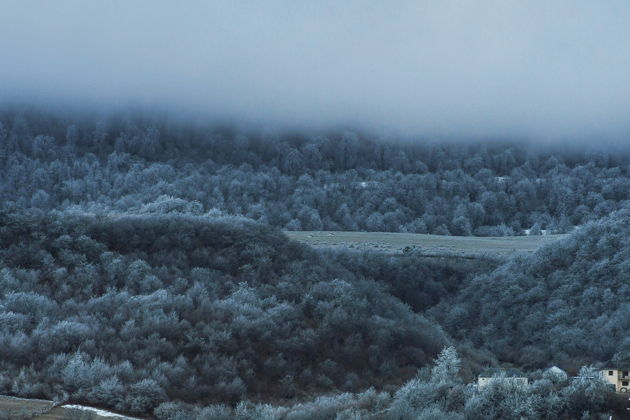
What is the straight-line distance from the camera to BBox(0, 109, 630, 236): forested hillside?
49.4m

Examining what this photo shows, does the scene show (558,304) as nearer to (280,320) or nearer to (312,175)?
(280,320)

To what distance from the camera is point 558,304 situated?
89.0 feet

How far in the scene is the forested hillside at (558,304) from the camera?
937 inches

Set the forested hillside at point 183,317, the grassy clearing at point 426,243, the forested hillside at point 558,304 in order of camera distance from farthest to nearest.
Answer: the grassy clearing at point 426,243, the forested hillside at point 558,304, the forested hillside at point 183,317

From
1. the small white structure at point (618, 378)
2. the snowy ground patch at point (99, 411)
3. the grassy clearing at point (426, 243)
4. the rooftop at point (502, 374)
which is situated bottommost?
the grassy clearing at point (426, 243)

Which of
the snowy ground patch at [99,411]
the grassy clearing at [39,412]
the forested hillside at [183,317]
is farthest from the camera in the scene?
the forested hillside at [183,317]

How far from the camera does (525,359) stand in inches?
930

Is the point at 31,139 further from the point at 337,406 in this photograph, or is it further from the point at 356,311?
the point at 337,406

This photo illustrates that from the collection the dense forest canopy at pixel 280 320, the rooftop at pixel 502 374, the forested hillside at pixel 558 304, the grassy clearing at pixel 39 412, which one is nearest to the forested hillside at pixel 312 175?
the dense forest canopy at pixel 280 320

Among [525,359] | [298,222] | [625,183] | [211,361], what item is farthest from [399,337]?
[625,183]

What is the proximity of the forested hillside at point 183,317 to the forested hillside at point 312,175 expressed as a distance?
20354 millimetres

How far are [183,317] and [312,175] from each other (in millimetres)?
35607

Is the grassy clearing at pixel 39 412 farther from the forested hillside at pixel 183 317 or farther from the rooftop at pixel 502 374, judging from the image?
the rooftop at pixel 502 374

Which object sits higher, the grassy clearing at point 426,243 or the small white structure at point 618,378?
the small white structure at point 618,378
